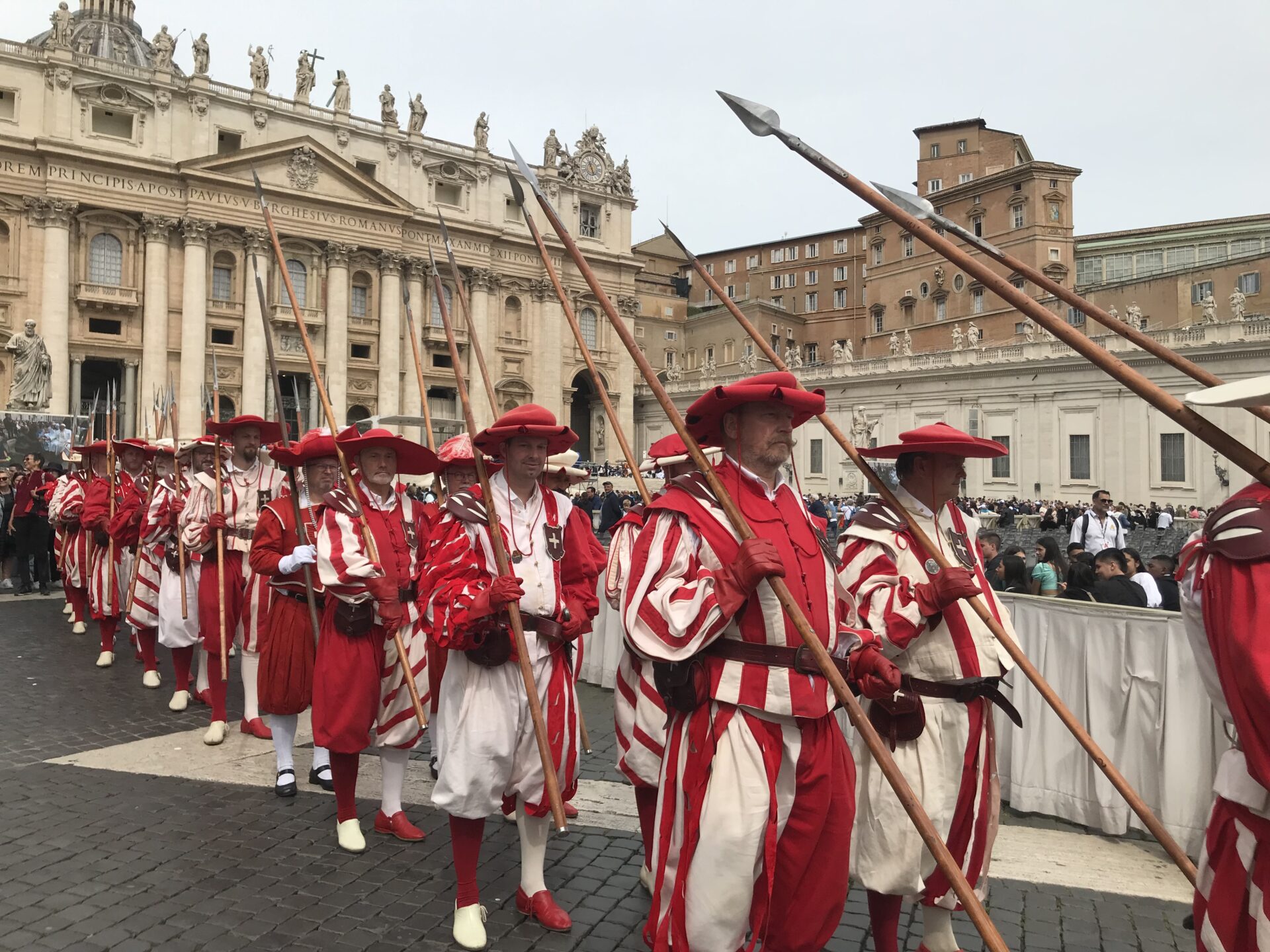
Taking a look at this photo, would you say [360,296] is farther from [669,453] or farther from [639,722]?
[639,722]

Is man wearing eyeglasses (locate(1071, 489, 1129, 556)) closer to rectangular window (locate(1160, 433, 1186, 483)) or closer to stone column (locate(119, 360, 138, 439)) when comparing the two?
rectangular window (locate(1160, 433, 1186, 483))

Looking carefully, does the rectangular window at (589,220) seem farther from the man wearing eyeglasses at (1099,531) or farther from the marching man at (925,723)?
the marching man at (925,723)

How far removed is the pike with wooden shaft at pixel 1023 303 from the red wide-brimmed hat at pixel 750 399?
66 cm

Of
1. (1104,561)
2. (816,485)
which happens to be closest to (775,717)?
(1104,561)

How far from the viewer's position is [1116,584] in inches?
278

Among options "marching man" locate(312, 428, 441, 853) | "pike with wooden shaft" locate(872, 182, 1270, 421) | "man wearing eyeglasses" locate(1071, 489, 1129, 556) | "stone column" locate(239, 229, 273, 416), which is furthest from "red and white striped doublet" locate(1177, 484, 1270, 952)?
"stone column" locate(239, 229, 273, 416)

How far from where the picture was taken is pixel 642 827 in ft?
15.1

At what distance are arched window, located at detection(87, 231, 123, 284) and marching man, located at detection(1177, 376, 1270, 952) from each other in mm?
44917

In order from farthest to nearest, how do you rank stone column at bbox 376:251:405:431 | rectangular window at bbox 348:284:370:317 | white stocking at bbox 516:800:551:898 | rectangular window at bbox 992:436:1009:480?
stone column at bbox 376:251:405:431 → rectangular window at bbox 348:284:370:317 → rectangular window at bbox 992:436:1009:480 → white stocking at bbox 516:800:551:898

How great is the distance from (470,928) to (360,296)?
148 ft

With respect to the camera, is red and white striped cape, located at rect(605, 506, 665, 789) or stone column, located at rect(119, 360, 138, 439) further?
stone column, located at rect(119, 360, 138, 439)

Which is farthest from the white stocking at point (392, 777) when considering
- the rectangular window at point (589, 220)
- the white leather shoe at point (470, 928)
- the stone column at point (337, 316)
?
the rectangular window at point (589, 220)

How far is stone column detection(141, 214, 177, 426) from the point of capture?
1522 inches

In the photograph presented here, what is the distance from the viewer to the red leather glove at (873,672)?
9.92 ft
